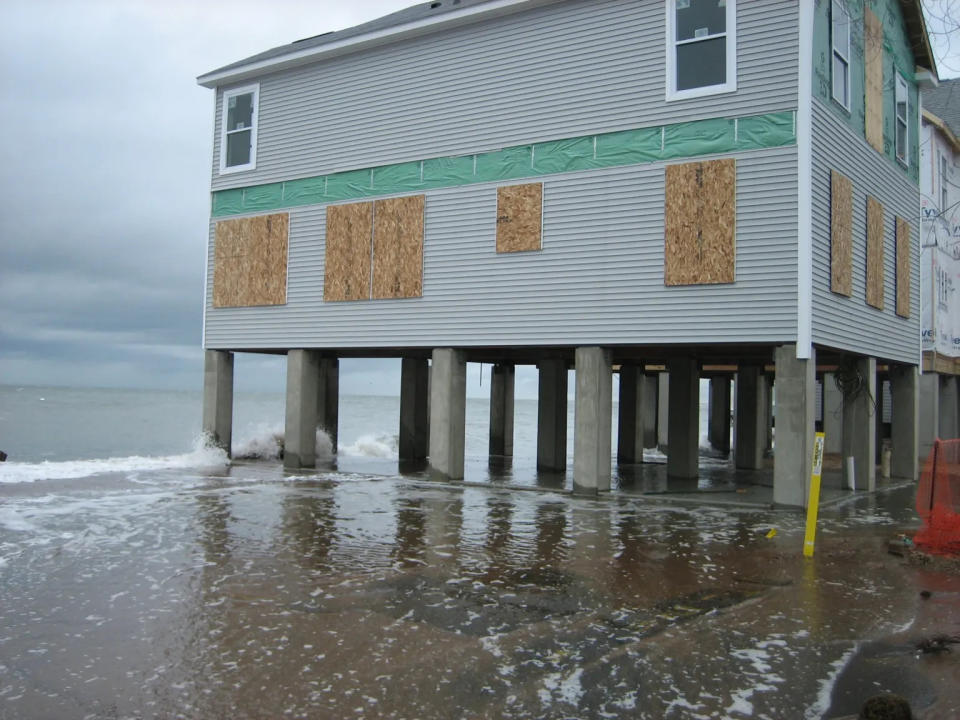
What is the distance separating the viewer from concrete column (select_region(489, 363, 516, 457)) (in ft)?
106

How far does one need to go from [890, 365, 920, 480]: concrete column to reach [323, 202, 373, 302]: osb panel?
12.7 m

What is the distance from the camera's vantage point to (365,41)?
19172 millimetres

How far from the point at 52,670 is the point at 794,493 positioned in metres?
11.6

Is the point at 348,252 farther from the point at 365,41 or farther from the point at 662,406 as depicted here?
the point at 662,406

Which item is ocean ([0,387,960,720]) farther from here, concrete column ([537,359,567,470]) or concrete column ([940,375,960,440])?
concrete column ([940,375,960,440])

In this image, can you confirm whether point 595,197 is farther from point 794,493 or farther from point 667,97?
point 794,493

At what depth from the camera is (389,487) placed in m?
18.2

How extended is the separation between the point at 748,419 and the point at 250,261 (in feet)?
46.6

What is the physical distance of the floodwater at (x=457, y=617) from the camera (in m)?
5.63

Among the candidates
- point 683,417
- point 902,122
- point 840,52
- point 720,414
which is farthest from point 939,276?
point 720,414

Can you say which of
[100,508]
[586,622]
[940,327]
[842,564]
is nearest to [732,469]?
[940,327]

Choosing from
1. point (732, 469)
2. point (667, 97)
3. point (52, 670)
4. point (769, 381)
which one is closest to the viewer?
point (52, 670)

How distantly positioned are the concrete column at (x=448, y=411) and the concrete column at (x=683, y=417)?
5062 millimetres

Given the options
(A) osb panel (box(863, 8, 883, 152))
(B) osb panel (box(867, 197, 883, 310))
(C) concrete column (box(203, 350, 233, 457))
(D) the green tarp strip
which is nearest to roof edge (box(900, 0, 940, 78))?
(A) osb panel (box(863, 8, 883, 152))
